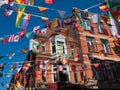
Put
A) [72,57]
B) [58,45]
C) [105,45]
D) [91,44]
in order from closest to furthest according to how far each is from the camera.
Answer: [72,57] → [58,45] → [91,44] → [105,45]

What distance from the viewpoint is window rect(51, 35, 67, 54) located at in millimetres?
21000

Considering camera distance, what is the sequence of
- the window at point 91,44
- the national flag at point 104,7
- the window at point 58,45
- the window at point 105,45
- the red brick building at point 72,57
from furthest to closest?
the window at point 105,45
the window at point 91,44
the window at point 58,45
the red brick building at point 72,57
the national flag at point 104,7

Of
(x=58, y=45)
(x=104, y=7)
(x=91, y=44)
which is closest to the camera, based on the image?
(x=104, y=7)

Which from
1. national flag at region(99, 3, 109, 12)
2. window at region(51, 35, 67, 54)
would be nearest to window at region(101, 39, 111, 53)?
window at region(51, 35, 67, 54)

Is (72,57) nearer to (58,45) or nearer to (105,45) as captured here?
(58,45)

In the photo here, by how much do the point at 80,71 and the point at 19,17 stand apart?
1249cm

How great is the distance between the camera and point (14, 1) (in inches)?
366

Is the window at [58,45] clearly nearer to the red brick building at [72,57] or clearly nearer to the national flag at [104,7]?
the red brick building at [72,57]

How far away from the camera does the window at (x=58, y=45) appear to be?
2100cm

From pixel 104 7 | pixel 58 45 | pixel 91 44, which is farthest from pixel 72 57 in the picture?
pixel 104 7

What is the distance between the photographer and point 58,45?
21469 mm

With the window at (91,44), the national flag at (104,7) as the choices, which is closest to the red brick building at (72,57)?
the window at (91,44)

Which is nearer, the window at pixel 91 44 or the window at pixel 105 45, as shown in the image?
the window at pixel 91 44

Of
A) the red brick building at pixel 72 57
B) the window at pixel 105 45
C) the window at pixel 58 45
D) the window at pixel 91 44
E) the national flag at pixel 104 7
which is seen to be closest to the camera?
the national flag at pixel 104 7
